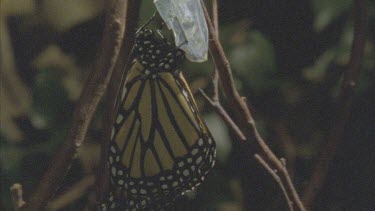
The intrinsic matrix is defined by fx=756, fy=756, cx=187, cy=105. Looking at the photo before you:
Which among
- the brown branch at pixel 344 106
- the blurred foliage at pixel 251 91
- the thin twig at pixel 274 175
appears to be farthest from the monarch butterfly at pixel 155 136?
the blurred foliage at pixel 251 91

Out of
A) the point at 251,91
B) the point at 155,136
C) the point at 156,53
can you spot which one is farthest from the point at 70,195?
the point at 156,53

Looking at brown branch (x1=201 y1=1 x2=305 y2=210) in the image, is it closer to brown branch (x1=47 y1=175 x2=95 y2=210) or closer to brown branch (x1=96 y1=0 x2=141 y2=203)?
brown branch (x1=96 y1=0 x2=141 y2=203)

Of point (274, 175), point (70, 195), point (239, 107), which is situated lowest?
point (70, 195)

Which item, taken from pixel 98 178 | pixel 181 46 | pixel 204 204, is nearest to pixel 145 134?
pixel 98 178

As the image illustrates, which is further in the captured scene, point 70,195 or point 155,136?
point 70,195

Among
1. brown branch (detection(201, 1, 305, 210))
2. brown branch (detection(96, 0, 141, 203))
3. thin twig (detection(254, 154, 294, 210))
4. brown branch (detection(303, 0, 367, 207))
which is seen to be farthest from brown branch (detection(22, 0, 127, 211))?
brown branch (detection(303, 0, 367, 207))

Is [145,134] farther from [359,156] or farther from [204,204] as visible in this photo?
[359,156]

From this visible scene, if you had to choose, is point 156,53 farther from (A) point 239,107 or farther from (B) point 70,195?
(B) point 70,195
